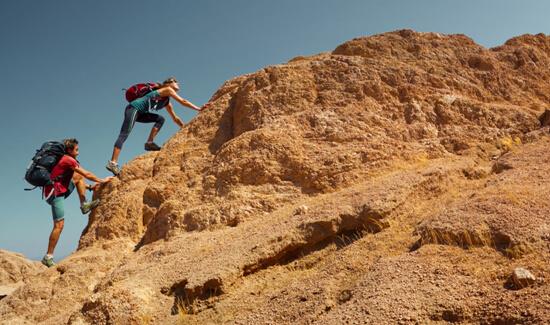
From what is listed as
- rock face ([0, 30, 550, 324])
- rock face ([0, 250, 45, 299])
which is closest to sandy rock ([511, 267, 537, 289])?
rock face ([0, 30, 550, 324])

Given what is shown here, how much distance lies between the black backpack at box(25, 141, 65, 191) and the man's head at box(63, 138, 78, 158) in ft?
0.31

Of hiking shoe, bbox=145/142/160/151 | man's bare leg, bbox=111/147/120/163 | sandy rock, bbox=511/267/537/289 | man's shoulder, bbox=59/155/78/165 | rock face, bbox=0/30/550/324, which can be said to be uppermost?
hiking shoe, bbox=145/142/160/151

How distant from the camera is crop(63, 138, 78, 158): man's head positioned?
9906mm

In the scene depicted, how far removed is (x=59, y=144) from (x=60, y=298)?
12.3ft

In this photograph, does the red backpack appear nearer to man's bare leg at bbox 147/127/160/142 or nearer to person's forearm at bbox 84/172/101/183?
man's bare leg at bbox 147/127/160/142

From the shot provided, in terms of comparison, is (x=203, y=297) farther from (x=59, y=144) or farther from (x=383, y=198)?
(x=59, y=144)

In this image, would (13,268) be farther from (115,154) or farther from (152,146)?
(152,146)

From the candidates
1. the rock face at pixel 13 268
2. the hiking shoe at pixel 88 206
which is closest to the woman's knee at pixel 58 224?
the hiking shoe at pixel 88 206

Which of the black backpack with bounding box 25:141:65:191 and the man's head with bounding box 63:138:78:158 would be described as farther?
the man's head with bounding box 63:138:78:158

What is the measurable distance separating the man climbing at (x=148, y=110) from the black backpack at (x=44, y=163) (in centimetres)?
128

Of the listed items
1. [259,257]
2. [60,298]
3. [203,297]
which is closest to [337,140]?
[259,257]

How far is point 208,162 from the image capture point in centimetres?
991

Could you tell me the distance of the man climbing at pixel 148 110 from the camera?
10768 millimetres

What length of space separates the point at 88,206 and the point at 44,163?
4.73ft
